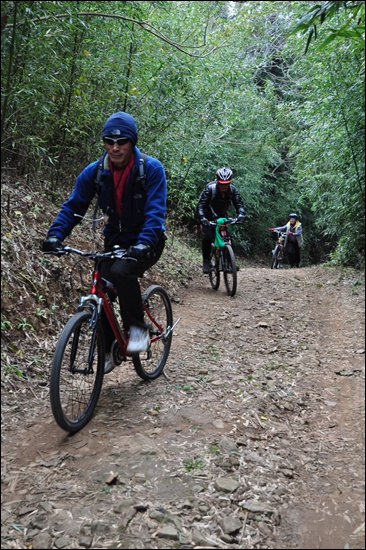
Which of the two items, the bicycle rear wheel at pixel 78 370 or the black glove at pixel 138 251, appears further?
the black glove at pixel 138 251

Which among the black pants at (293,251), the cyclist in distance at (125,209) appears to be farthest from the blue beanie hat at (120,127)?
the black pants at (293,251)

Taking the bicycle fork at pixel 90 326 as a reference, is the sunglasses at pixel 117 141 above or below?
above

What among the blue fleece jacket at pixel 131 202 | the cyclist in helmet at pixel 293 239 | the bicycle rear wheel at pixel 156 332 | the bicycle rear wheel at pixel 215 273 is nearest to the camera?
the blue fleece jacket at pixel 131 202

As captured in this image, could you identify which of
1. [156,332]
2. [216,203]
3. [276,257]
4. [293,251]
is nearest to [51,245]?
[156,332]

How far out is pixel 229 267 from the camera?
6.98 metres

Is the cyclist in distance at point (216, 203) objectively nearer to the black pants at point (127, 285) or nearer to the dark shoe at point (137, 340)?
the black pants at point (127, 285)

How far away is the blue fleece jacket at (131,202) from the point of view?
3205 millimetres

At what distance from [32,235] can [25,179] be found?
1154 mm

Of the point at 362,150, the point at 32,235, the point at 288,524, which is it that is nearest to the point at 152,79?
the point at 32,235

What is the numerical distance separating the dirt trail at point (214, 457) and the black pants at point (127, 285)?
0.58 m

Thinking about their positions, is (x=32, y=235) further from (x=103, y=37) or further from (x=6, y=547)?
(x=6, y=547)

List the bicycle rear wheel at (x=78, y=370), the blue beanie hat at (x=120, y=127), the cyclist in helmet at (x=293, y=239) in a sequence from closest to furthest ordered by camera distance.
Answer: the bicycle rear wheel at (x=78, y=370) < the blue beanie hat at (x=120, y=127) < the cyclist in helmet at (x=293, y=239)

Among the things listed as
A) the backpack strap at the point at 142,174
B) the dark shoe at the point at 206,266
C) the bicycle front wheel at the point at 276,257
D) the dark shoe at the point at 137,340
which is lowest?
the dark shoe at the point at 137,340

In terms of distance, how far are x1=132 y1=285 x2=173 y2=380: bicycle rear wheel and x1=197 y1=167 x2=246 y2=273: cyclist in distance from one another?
10.2 ft
